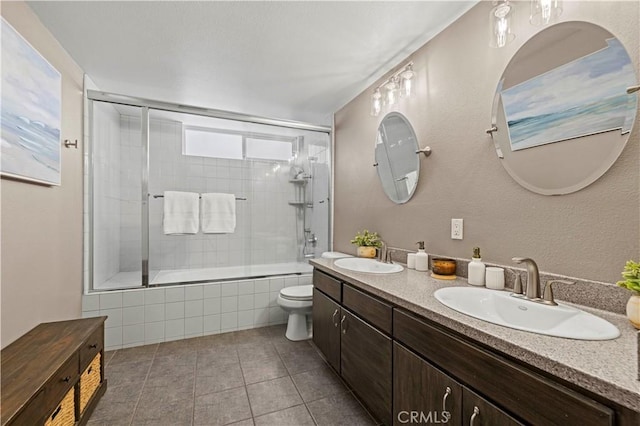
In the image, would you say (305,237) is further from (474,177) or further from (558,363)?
(558,363)

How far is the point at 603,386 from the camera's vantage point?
0.60 m

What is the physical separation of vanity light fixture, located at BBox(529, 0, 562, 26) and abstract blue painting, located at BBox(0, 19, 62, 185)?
95.4 inches

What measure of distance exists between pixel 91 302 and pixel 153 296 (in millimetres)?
449

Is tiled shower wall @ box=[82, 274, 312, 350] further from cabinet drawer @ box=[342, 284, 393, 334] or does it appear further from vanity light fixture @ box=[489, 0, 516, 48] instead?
vanity light fixture @ box=[489, 0, 516, 48]

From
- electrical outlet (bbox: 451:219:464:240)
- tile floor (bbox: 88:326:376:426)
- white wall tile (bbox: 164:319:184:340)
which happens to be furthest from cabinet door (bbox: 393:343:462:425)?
white wall tile (bbox: 164:319:184:340)

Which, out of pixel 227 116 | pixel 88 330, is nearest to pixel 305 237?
pixel 227 116

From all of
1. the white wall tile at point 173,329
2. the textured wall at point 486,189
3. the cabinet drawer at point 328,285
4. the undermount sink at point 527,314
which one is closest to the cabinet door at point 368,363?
the cabinet drawer at point 328,285

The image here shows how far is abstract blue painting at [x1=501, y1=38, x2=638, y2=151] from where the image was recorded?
101cm

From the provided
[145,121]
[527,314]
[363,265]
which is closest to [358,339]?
[363,265]

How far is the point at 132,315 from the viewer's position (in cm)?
247

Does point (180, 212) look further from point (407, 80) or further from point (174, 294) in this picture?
point (407, 80)

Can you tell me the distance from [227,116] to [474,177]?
2451 mm

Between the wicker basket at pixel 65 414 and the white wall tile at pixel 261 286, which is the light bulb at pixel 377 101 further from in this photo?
the wicker basket at pixel 65 414

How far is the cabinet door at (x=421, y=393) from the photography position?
985mm
